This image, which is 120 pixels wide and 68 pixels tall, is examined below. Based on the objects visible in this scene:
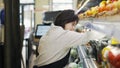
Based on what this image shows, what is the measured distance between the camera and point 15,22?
4.92ft

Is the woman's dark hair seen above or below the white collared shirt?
above

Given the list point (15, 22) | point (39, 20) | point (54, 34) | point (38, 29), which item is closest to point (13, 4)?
point (15, 22)

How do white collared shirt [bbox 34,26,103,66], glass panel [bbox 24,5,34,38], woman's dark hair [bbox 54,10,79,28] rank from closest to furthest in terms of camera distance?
white collared shirt [bbox 34,26,103,66], woman's dark hair [bbox 54,10,79,28], glass panel [bbox 24,5,34,38]

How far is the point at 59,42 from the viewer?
2.70 m

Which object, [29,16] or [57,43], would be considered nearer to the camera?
[57,43]

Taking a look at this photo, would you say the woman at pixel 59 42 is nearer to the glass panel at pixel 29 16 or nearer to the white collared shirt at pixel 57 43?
the white collared shirt at pixel 57 43

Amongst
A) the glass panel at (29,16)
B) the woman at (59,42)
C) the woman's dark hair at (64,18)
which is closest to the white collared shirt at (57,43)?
the woman at (59,42)

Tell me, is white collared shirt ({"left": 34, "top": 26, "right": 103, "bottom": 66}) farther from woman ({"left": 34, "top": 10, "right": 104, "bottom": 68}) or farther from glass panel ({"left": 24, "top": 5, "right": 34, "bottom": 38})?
glass panel ({"left": 24, "top": 5, "right": 34, "bottom": 38})

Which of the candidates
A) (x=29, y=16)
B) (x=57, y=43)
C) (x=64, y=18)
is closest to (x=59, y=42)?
(x=57, y=43)

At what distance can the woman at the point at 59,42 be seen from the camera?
2.68 m

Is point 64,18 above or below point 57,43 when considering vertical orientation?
above

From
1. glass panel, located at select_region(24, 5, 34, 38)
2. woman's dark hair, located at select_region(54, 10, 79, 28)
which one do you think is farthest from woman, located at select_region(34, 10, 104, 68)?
glass panel, located at select_region(24, 5, 34, 38)

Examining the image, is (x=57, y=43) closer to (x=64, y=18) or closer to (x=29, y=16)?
(x=64, y=18)

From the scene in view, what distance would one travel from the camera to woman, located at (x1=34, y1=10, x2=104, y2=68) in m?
2.68
